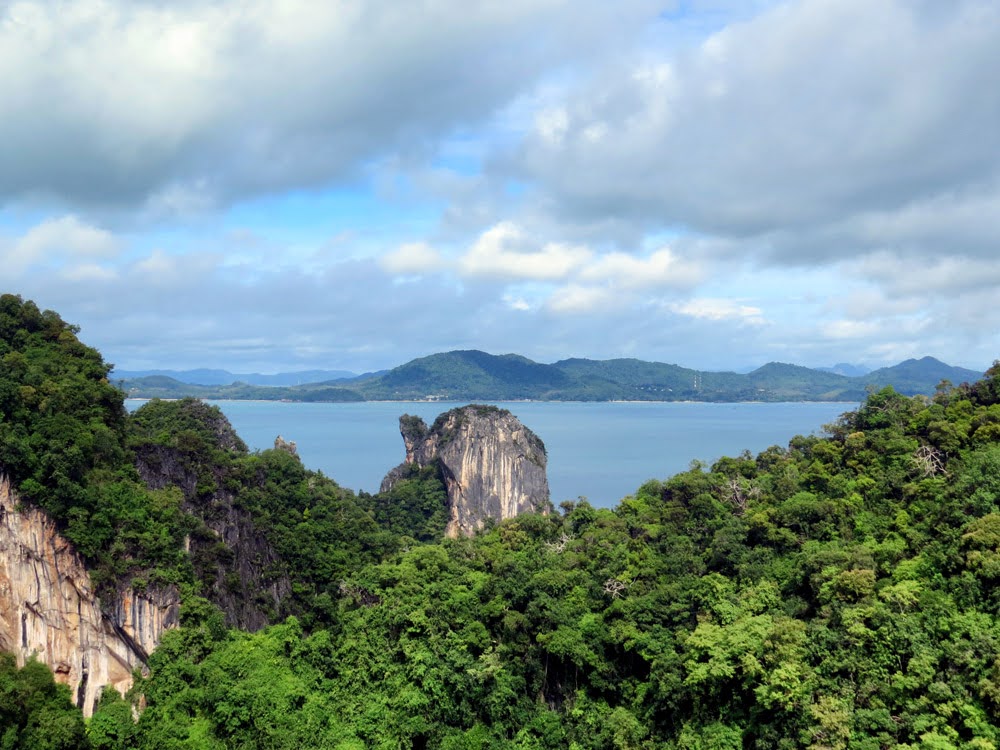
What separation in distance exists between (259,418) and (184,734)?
5283 inches

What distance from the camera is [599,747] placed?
714 inches

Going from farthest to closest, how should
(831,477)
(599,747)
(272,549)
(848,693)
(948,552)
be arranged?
(272,549) → (831,477) → (599,747) → (948,552) → (848,693)

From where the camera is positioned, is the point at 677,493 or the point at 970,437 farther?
the point at 677,493

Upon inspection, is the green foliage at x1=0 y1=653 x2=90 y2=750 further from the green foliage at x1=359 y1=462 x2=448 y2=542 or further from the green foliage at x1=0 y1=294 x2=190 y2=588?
the green foliage at x1=359 y1=462 x2=448 y2=542

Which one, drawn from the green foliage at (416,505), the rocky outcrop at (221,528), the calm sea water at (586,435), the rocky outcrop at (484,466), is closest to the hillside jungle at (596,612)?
the rocky outcrop at (221,528)

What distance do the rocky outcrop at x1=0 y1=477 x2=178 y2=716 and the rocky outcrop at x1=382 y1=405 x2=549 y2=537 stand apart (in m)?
33.4

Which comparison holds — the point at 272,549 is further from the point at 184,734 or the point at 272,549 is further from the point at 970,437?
the point at 970,437

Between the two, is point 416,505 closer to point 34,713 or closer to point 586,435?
point 34,713

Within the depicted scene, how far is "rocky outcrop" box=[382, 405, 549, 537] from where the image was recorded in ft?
181

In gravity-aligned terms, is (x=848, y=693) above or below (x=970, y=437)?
below

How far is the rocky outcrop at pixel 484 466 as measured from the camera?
55.2 m

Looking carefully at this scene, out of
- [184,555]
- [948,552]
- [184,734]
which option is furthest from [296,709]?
[948,552]

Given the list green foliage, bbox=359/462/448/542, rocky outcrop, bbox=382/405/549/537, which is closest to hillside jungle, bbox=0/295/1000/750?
green foliage, bbox=359/462/448/542

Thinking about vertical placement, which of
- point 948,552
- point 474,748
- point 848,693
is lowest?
point 474,748
